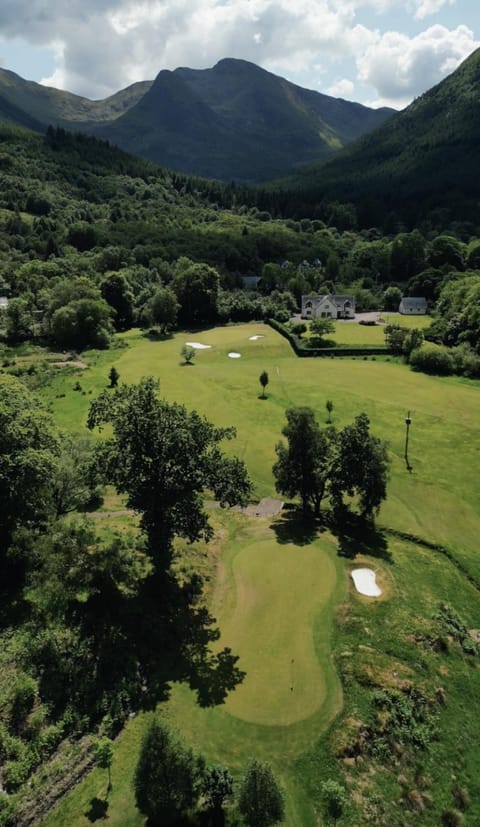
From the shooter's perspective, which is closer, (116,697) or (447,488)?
(116,697)

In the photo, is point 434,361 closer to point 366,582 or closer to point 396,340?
point 396,340

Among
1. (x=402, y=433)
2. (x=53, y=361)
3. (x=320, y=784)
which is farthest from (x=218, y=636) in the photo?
(x=53, y=361)

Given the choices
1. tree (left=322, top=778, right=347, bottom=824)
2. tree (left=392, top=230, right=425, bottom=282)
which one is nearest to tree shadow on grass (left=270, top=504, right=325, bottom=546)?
tree (left=322, top=778, right=347, bottom=824)

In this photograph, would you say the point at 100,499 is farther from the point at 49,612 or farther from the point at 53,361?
the point at 53,361

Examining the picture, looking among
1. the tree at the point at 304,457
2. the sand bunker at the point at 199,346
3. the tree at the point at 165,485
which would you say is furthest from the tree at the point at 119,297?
the tree at the point at 165,485

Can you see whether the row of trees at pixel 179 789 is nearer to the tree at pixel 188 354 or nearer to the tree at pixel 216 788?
the tree at pixel 216 788

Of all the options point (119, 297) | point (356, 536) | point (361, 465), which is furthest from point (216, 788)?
point (119, 297)

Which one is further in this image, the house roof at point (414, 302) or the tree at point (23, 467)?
the house roof at point (414, 302)
